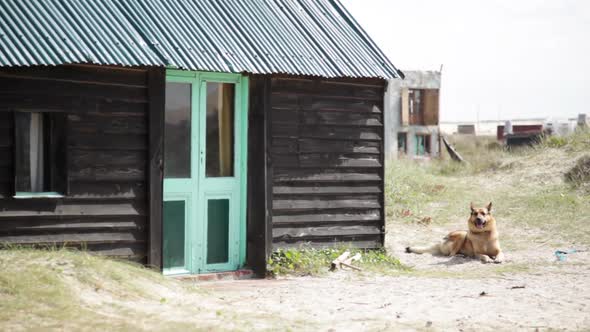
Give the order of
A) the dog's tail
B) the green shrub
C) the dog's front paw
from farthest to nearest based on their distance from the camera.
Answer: the green shrub
the dog's tail
the dog's front paw

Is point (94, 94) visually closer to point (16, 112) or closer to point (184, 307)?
point (16, 112)

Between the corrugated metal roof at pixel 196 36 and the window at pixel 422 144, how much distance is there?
88.7ft

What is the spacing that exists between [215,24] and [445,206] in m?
11.6

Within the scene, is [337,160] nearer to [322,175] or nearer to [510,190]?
[322,175]

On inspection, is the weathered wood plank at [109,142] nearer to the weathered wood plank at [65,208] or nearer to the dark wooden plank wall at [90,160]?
the dark wooden plank wall at [90,160]

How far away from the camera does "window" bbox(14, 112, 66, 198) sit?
9.65m

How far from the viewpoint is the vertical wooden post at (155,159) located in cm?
1040

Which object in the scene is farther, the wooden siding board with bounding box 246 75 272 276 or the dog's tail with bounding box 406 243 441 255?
the dog's tail with bounding box 406 243 441 255

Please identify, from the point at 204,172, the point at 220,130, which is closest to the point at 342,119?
the point at 220,130

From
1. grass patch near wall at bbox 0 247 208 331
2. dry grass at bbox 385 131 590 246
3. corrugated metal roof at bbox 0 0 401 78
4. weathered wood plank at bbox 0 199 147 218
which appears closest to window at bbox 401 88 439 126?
dry grass at bbox 385 131 590 246

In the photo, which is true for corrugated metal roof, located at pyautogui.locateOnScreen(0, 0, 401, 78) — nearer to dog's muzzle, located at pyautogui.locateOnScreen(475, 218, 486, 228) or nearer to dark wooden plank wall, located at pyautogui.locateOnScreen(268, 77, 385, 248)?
dark wooden plank wall, located at pyautogui.locateOnScreen(268, 77, 385, 248)

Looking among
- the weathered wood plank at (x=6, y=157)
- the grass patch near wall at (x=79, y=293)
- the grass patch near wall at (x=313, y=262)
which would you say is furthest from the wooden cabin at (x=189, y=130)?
the grass patch near wall at (x=79, y=293)

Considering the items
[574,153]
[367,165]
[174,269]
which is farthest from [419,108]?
[174,269]

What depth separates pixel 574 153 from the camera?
26578 millimetres
